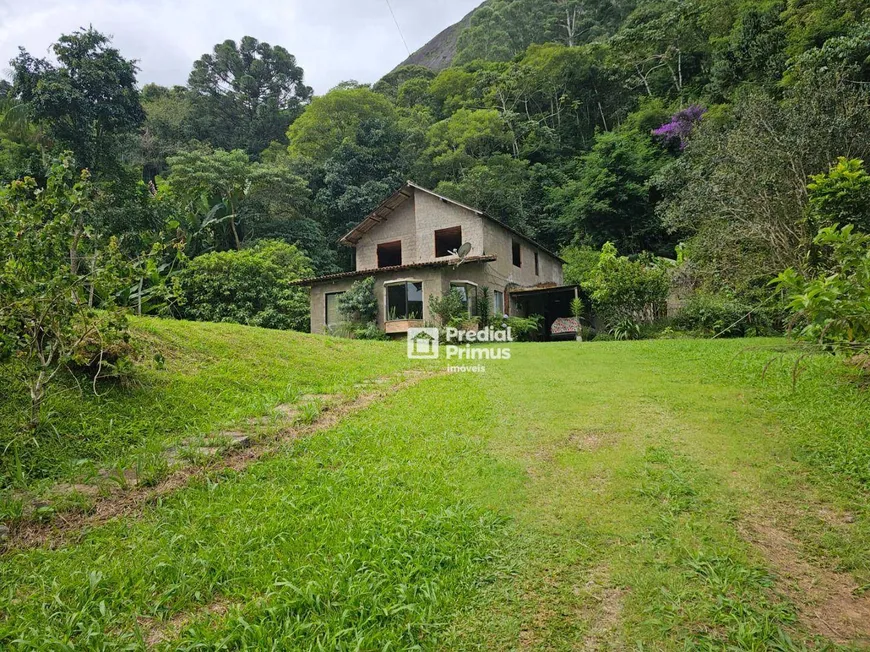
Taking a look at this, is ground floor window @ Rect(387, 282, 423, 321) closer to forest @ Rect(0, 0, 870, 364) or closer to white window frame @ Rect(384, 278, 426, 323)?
white window frame @ Rect(384, 278, 426, 323)

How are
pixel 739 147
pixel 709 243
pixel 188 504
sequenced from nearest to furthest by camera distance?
pixel 188 504 < pixel 739 147 < pixel 709 243

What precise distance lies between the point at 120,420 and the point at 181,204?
2245 cm

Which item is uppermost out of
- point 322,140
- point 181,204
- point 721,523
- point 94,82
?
point 322,140

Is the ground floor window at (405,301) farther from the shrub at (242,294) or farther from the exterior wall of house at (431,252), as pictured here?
the shrub at (242,294)

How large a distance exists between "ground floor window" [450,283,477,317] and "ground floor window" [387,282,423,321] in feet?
5.20

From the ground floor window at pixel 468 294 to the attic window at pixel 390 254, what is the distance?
18.2ft

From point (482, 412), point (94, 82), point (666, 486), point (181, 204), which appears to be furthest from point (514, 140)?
point (666, 486)

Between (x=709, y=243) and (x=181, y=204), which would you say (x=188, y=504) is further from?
(x=181, y=204)

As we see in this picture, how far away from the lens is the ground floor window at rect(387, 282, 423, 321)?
59.0ft

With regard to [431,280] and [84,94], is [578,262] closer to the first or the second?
[431,280]

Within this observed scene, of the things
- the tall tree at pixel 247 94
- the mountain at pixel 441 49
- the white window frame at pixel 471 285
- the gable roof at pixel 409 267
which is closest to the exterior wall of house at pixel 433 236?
the gable roof at pixel 409 267

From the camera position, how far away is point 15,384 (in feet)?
15.2

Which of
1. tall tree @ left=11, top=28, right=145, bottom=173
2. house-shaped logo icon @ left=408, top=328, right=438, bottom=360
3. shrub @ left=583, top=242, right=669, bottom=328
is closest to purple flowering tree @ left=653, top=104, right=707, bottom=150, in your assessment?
shrub @ left=583, top=242, right=669, bottom=328

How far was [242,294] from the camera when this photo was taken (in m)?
21.2
